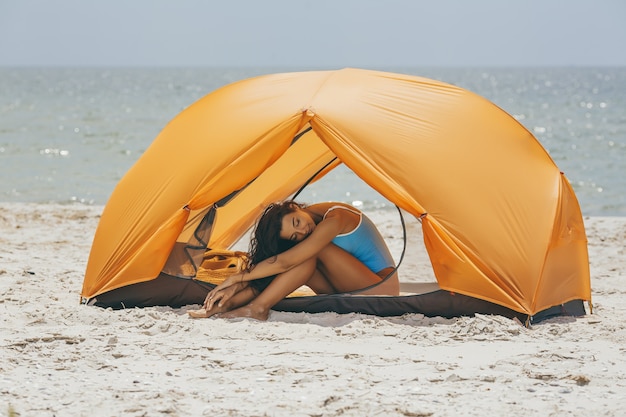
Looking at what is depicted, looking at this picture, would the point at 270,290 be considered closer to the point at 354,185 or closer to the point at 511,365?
the point at 511,365

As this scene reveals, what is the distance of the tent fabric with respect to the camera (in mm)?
5090

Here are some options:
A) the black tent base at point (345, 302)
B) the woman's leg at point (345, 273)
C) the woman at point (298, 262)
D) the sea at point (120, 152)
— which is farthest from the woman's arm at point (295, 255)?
the sea at point (120, 152)

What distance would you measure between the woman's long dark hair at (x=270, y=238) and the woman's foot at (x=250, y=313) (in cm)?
19

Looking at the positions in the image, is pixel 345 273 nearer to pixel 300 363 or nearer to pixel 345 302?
pixel 345 302

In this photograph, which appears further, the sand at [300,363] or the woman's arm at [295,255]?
the woman's arm at [295,255]

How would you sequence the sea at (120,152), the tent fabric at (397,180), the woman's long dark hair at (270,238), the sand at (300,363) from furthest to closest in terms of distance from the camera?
the sea at (120,152)
the woman's long dark hair at (270,238)
the tent fabric at (397,180)
the sand at (300,363)

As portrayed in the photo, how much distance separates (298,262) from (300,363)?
0.98 meters

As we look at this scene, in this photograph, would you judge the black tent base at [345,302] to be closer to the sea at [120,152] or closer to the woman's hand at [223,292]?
the woman's hand at [223,292]

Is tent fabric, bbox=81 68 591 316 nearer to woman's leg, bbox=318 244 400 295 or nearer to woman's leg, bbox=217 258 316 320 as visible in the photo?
Result: woman's leg, bbox=318 244 400 295

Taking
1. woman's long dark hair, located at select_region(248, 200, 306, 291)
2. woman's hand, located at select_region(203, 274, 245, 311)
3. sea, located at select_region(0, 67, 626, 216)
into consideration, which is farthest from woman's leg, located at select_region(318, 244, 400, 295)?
sea, located at select_region(0, 67, 626, 216)

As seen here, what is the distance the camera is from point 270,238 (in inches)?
206

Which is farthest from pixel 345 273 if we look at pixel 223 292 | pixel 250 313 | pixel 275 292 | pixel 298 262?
pixel 223 292

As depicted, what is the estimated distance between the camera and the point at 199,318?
509 centimetres

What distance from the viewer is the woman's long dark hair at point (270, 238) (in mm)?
5219
